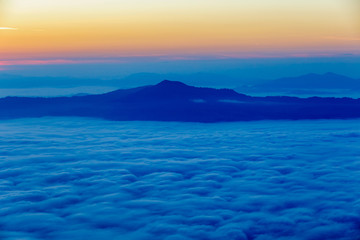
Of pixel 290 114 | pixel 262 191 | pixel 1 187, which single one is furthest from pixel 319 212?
pixel 290 114

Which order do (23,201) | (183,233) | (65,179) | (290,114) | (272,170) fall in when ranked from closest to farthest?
(183,233) < (23,201) < (65,179) < (272,170) < (290,114)

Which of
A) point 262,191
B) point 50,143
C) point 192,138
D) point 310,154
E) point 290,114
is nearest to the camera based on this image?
point 262,191

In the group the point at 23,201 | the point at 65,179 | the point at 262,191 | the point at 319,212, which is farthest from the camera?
the point at 65,179

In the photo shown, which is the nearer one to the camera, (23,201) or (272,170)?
(23,201)

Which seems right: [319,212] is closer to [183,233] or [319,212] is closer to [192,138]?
[183,233]

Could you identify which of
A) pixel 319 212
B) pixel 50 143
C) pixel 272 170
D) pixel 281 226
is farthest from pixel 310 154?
pixel 50 143

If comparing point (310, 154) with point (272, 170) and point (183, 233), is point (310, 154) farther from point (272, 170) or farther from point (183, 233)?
point (183, 233)
